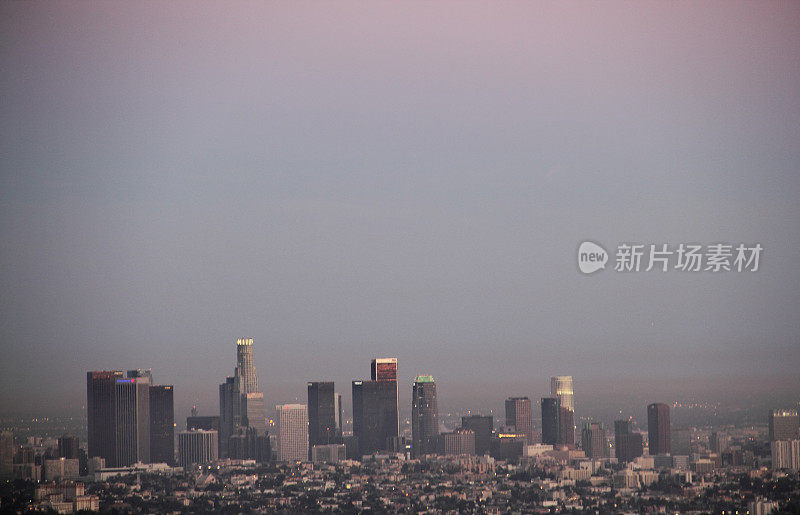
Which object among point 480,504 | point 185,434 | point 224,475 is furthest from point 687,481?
point 185,434

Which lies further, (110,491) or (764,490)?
(110,491)

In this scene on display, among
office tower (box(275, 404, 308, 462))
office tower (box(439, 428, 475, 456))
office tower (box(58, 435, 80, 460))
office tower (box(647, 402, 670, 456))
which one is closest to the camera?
office tower (box(647, 402, 670, 456))

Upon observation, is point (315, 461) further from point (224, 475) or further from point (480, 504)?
point (480, 504)

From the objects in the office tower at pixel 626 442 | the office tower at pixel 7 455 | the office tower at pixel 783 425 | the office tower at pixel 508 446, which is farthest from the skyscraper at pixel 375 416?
the office tower at pixel 7 455

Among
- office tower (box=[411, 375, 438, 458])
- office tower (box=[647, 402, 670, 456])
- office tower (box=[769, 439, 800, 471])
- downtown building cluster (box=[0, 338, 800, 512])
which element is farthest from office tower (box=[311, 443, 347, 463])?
office tower (box=[769, 439, 800, 471])

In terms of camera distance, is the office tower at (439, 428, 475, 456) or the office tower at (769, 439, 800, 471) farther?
the office tower at (439, 428, 475, 456)

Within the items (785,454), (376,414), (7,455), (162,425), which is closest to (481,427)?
(376,414)

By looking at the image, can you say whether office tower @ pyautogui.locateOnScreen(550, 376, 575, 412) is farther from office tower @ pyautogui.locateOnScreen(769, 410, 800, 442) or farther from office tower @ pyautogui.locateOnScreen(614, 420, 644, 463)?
office tower @ pyautogui.locateOnScreen(769, 410, 800, 442)
